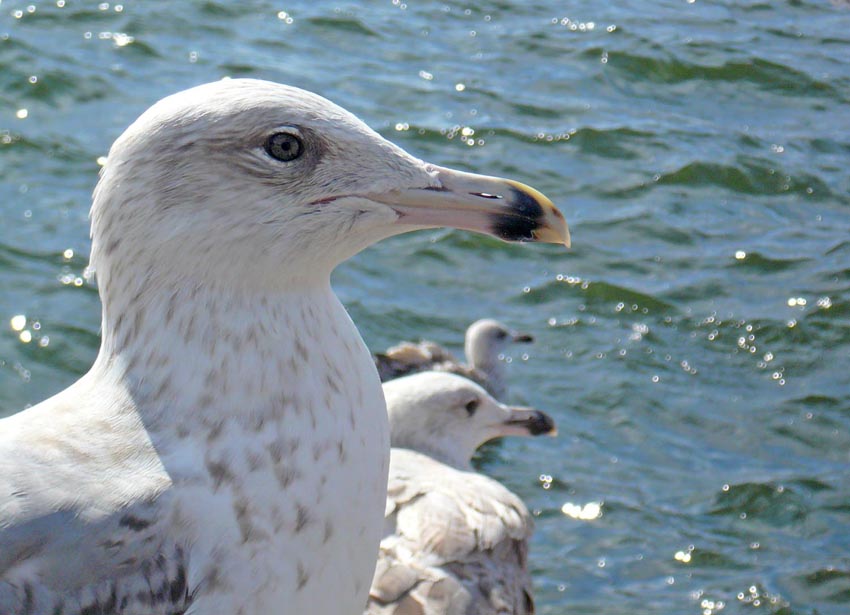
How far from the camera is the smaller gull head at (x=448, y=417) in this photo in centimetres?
591

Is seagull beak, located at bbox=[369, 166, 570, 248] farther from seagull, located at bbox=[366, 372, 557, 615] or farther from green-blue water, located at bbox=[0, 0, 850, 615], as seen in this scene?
green-blue water, located at bbox=[0, 0, 850, 615]

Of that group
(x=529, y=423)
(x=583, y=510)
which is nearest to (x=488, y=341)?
(x=529, y=423)

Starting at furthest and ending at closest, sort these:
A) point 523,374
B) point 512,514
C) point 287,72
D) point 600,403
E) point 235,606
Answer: point 287,72 → point 523,374 → point 600,403 → point 512,514 → point 235,606

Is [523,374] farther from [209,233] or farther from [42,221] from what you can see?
[209,233]

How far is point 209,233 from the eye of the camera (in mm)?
2674

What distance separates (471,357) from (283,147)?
14.1ft

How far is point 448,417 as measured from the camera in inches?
238

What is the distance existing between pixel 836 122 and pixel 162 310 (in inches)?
295

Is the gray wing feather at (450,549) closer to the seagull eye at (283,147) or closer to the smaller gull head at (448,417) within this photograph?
the smaller gull head at (448,417)

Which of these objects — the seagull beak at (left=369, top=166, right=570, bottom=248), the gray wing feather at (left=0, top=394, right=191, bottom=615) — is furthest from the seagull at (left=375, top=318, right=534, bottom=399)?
the gray wing feather at (left=0, top=394, right=191, bottom=615)

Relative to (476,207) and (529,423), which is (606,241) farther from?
(476,207)

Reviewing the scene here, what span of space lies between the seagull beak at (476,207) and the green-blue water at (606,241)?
277cm

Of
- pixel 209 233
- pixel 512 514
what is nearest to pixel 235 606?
pixel 209 233

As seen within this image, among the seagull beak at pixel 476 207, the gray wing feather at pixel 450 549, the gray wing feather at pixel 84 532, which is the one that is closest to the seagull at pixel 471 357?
the gray wing feather at pixel 450 549
